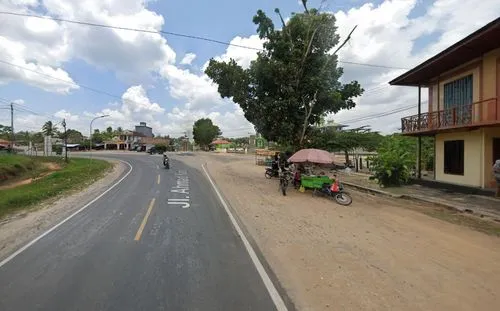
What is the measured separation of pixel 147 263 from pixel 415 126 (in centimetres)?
2153

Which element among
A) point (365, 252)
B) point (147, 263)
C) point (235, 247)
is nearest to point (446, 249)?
point (365, 252)

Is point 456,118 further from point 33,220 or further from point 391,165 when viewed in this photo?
point 33,220

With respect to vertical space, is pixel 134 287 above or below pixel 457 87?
below

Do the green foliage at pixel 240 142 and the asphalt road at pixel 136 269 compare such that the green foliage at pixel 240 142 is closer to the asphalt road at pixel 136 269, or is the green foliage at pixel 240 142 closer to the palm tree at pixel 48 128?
the palm tree at pixel 48 128

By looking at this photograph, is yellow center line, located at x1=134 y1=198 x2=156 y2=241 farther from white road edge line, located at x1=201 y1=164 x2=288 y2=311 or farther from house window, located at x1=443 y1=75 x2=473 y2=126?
house window, located at x1=443 y1=75 x2=473 y2=126

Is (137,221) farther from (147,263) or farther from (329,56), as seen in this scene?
(329,56)

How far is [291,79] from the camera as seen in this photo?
24.1 metres

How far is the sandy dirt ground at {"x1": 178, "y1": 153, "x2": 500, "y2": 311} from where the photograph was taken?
588cm

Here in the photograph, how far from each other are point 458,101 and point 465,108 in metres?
1.60

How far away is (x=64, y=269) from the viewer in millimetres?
7305

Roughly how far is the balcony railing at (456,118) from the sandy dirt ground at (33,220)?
1755cm

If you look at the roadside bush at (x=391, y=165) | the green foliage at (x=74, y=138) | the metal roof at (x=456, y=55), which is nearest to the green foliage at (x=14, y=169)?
the roadside bush at (x=391, y=165)

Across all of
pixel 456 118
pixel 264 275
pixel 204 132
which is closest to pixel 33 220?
pixel 264 275

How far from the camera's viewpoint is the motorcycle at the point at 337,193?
17.1 meters
